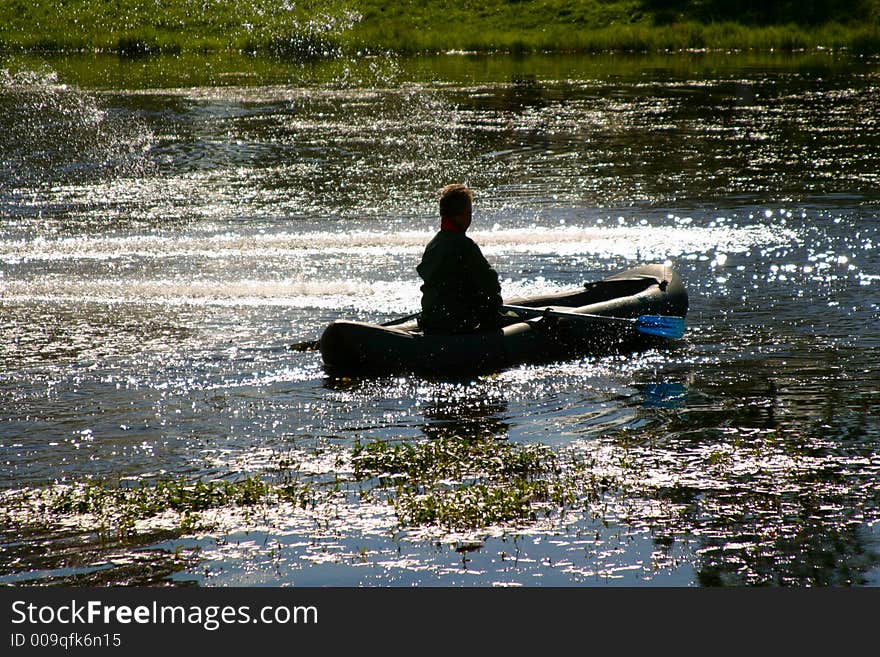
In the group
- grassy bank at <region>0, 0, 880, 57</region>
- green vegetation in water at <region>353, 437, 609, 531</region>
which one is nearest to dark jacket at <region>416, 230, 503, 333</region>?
green vegetation in water at <region>353, 437, 609, 531</region>

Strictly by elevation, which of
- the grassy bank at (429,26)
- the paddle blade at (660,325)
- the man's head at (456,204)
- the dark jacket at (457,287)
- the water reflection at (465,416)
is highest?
the grassy bank at (429,26)

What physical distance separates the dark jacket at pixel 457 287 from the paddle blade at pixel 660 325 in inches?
53.3

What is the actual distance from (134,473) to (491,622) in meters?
3.11

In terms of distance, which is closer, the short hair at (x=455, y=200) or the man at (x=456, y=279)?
the short hair at (x=455, y=200)

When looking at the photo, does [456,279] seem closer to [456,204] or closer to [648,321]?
[456,204]

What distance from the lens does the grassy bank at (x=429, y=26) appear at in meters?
45.1

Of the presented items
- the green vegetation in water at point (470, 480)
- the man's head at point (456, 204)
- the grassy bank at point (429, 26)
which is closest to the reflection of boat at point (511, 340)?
the man's head at point (456, 204)

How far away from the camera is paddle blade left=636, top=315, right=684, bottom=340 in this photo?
35.8 ft

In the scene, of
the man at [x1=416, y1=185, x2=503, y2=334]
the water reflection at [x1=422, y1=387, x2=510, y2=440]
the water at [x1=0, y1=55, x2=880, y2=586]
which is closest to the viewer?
the water at [x1=0, y1=55, x2=880, y2=586]

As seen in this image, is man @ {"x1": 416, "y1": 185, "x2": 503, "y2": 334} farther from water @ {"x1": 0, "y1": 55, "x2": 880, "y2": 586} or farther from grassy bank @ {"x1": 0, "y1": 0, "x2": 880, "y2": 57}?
grassy bank @ {"x1": 0, "y1": 0, "x2": 880, "y2": 57}

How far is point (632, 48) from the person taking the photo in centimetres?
4478

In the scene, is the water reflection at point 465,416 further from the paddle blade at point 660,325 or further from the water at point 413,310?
the paddle blade at point 660,325

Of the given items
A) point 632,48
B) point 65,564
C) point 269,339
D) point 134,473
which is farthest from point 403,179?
point 632,48

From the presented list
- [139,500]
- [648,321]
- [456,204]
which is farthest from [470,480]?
[648,321]
